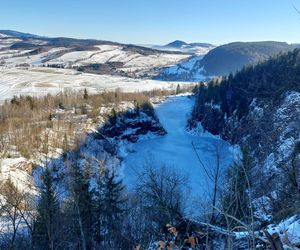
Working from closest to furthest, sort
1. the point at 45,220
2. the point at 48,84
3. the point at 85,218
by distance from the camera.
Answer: the point at 45,220 → the point at 85,218 → the point at 48,84

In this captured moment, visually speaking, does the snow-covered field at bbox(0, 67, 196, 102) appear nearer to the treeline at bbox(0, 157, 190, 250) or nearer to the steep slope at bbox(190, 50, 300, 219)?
the treeline at bbox(0, 157, 190, 250)

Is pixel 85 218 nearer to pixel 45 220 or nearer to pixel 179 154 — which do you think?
pixel 45 220

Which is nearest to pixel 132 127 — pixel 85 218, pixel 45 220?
pixel 85 218

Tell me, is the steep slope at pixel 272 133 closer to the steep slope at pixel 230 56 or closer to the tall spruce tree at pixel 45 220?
the tall spruce tree at pixel 45 220

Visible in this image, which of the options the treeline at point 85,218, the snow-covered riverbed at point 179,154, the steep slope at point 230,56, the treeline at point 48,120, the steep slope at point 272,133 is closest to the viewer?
the steep slope at point 272,133

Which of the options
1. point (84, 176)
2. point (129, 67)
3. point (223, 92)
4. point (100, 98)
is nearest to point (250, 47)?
point (129, 67)

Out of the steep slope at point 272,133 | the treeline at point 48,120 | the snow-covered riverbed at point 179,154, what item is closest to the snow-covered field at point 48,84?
the treeline at point 48,120

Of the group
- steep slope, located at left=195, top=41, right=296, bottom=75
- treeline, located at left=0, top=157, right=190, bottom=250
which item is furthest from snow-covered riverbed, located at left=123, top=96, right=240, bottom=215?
steep slope, located at left=195, top=41, right=296, bottom=75
